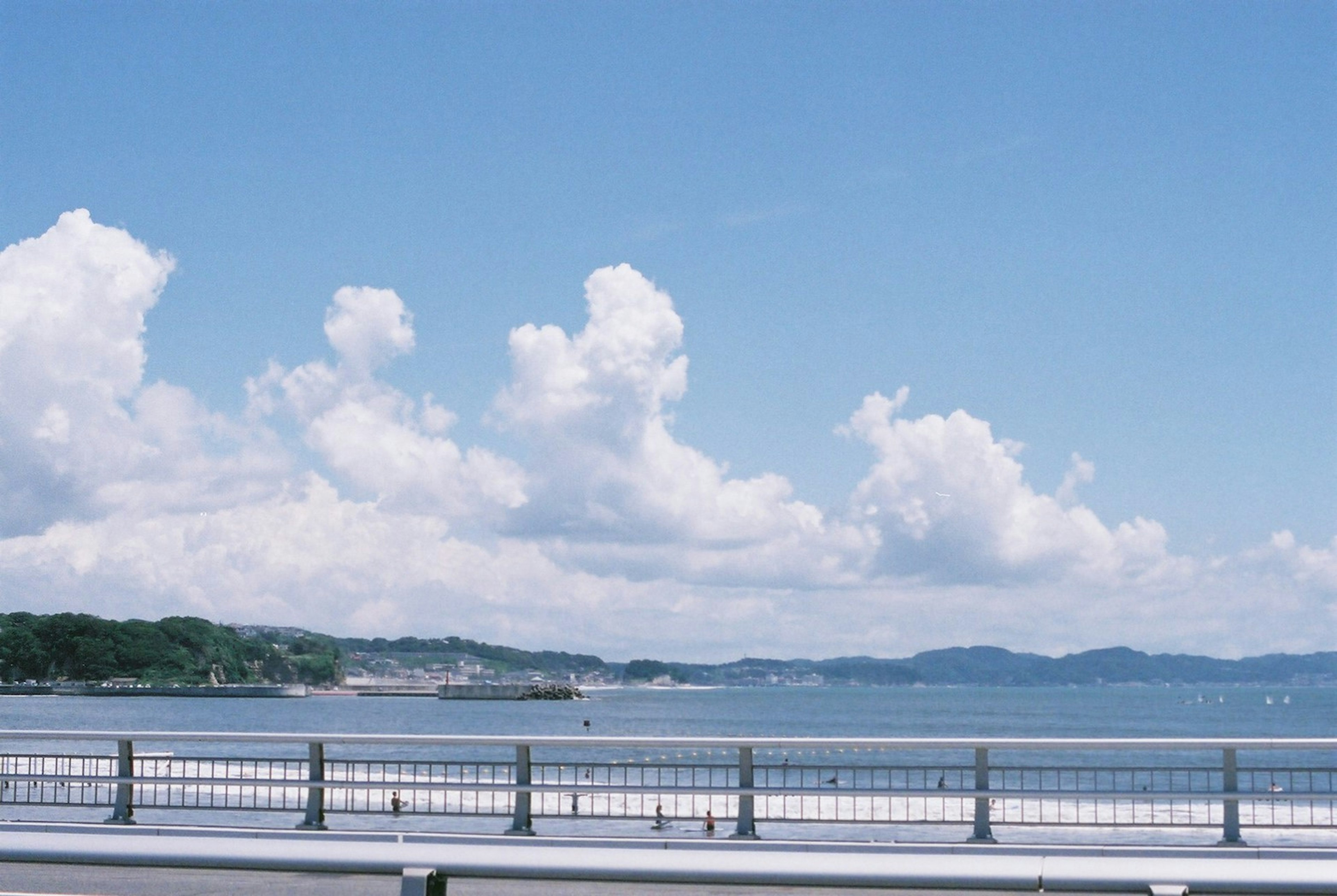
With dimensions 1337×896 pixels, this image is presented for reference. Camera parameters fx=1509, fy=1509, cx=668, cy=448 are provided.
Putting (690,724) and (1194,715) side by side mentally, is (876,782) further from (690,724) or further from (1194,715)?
(1194,715)

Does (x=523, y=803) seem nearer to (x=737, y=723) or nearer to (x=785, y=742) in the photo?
(x=785, y=742)

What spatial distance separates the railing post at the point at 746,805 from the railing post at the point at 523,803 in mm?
2214

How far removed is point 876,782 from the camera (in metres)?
75.0

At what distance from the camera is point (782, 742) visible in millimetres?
14023

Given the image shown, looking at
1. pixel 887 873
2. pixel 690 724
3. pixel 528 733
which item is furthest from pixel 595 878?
pixel 690 724

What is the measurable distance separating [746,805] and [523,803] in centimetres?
247

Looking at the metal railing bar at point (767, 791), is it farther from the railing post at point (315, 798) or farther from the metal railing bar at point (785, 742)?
the metal railing bar at point (785, 742)

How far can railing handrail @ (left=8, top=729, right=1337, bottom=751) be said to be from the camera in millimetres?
14781

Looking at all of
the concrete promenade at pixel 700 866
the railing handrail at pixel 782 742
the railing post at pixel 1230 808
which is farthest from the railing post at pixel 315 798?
the concrete promenade at pixel 700 866

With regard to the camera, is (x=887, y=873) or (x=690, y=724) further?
(x=690, y=724)

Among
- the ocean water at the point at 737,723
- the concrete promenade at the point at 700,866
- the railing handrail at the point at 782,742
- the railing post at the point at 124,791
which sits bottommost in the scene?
the ocean water at the point at 737,723

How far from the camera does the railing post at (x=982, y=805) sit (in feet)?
50.4

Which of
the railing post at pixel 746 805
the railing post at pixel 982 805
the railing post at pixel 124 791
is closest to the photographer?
the railing post at pixel 982 805

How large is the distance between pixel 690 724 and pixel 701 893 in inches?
5723
